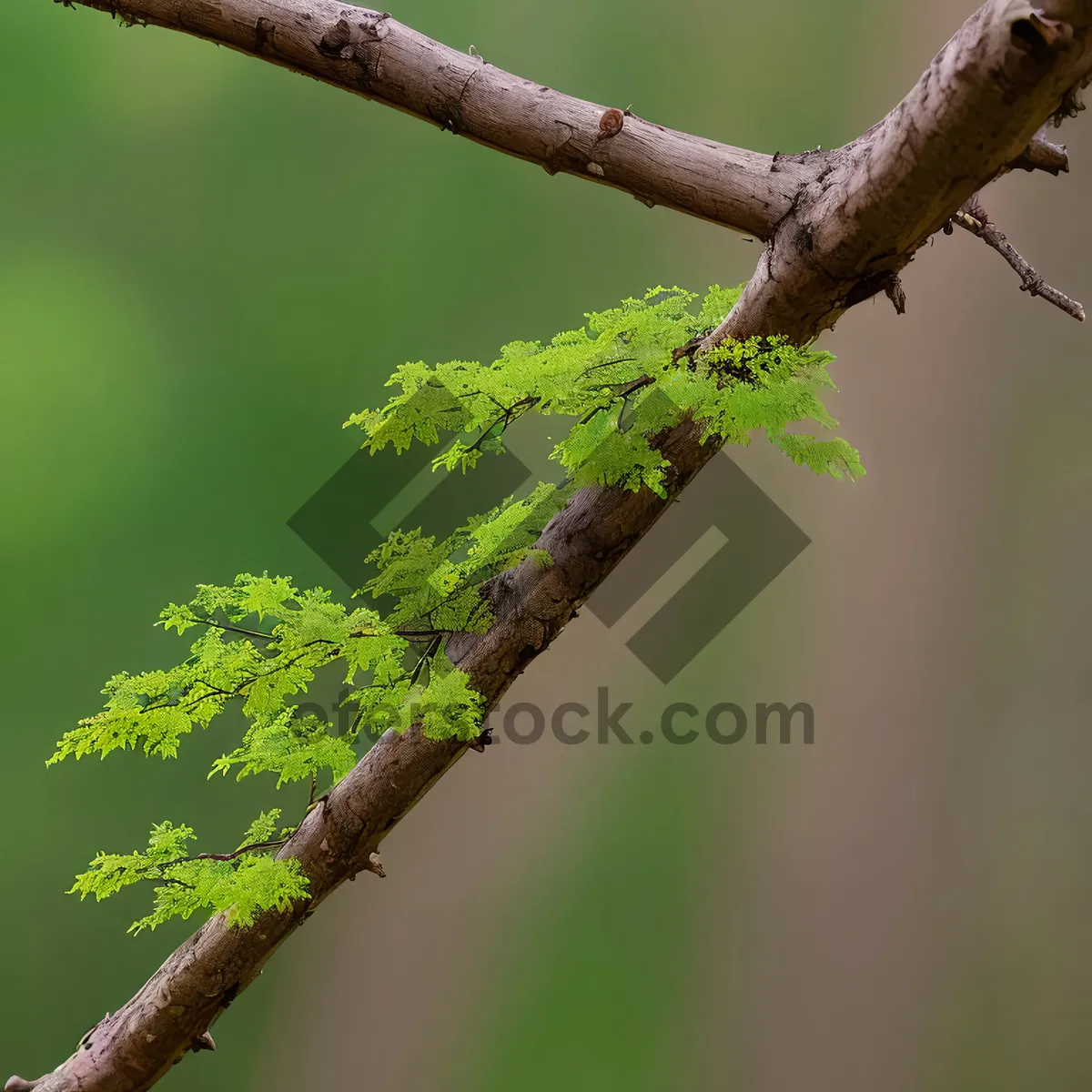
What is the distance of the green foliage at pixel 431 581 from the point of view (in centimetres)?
159

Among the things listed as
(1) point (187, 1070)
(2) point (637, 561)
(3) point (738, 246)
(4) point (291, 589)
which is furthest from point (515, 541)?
(1) point (187, 1070)

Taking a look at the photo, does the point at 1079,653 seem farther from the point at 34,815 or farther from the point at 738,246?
the point at 34,815

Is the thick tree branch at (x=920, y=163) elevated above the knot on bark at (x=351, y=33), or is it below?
above

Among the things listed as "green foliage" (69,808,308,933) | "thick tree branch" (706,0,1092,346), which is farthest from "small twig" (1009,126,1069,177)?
"green foliage" (69,808,308,933)

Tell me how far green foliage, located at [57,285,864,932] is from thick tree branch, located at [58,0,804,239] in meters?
0.20

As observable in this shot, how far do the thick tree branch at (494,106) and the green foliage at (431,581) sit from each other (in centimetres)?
20

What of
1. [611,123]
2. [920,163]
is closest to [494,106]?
[611,123]

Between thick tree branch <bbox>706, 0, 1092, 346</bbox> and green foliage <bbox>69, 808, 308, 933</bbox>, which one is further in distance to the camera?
green foliage <bbox>69, 808, 308, 933</bbox>

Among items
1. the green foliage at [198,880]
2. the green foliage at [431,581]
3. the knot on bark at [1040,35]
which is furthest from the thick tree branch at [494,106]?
the green foliage at [198,880]

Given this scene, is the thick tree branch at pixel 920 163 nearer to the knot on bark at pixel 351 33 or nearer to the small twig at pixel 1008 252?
the small twig at pixel 1008 252

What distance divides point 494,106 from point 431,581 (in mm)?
807

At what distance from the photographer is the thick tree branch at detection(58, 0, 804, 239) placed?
1.62m

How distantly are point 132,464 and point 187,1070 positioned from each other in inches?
74.8

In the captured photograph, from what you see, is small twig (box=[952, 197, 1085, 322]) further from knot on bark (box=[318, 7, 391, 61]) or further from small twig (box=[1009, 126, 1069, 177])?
knot on bark (box=[318, 7, 391, 61])
